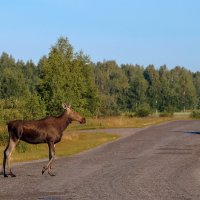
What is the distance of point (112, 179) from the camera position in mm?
15727

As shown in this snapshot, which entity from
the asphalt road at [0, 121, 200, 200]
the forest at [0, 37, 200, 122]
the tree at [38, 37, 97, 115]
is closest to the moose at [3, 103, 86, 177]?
the asphalt road at [0, 121, 200, 200]

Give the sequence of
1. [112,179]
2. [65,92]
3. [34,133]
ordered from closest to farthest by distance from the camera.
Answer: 1. [112,179]
2. [34,133]
3. [65,92]

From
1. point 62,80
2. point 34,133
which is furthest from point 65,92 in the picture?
point 34,133

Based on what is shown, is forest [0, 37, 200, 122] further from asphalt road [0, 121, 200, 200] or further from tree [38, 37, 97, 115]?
asphalt road [0, 121, 200, 200]

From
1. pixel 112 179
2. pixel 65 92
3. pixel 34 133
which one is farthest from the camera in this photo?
pixel 65 92

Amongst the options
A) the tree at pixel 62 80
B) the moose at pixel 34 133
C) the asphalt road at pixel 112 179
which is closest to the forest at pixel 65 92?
the tree at pixel 62 80

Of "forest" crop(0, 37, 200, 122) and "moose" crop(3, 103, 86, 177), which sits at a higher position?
"forest" crop(0, 37, 200, 122)

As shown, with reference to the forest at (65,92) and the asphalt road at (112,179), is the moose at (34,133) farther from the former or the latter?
the forest at (65,92)

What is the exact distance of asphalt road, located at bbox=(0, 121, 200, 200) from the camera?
12688 mm

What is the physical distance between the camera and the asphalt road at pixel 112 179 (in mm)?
12688

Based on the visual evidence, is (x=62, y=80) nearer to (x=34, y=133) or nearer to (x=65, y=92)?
(x=65, y=92)

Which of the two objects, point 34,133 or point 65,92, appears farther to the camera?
point 65,92

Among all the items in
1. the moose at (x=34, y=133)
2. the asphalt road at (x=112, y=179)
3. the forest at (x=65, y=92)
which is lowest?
the asphalt road at (x=112, y=179)

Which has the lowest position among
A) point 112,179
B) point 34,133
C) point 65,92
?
point 112,179
